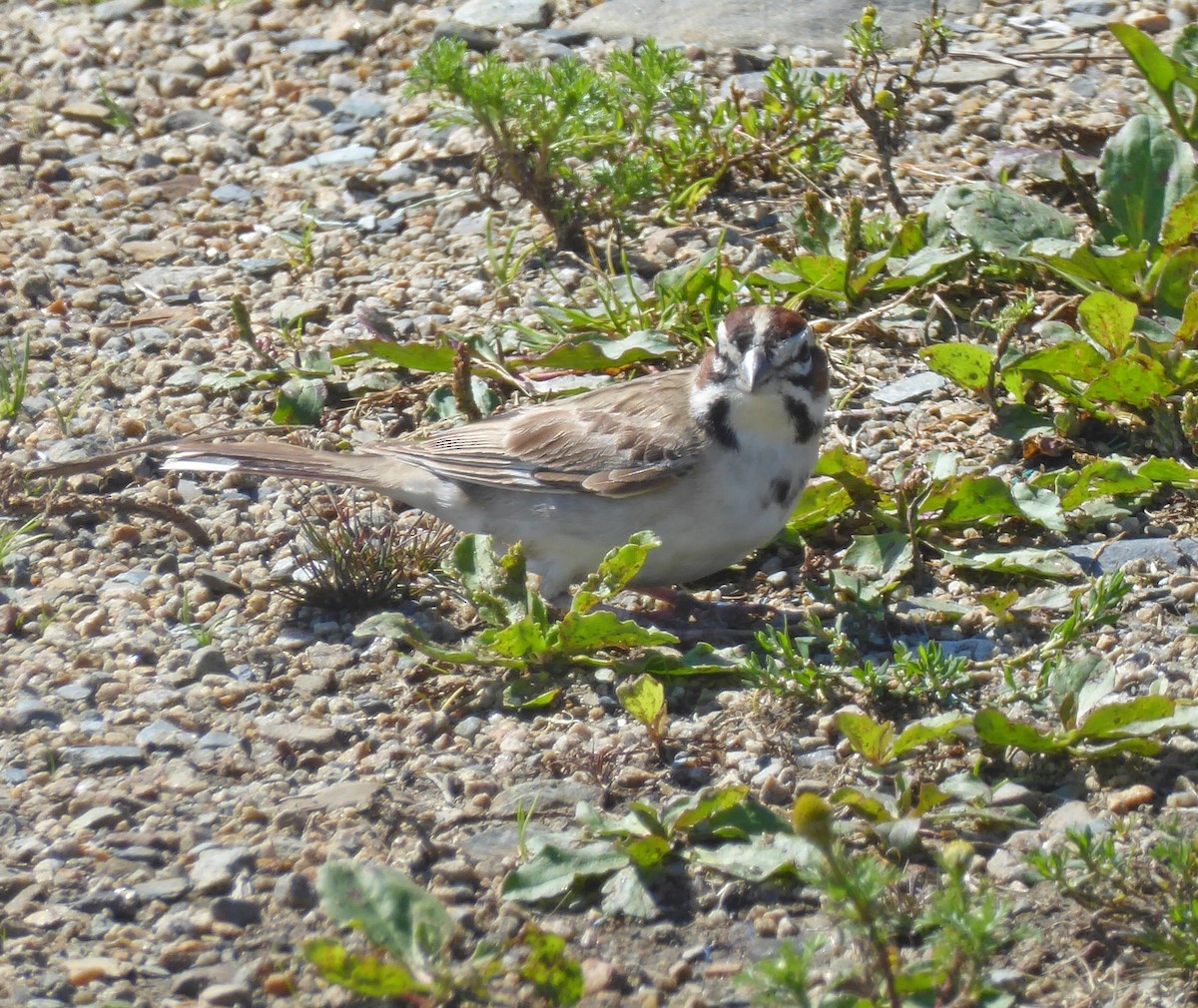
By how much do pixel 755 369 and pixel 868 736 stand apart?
136 centimetres

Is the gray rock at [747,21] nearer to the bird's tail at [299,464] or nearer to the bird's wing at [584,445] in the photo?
the bird's wing at [584,445]

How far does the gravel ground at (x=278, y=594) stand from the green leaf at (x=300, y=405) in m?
0.13

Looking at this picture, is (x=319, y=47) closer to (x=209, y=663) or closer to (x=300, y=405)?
(x=300, y=405)

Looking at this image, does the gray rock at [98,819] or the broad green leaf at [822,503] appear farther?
the broad green leaf at [822,503]

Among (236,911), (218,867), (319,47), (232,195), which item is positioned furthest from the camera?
(319,47)

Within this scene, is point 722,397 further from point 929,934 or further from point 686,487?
point 929,934

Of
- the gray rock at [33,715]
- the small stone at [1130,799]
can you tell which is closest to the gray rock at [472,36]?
the gray rock at [33,715]

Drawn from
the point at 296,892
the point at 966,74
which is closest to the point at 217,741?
the point at 296,892

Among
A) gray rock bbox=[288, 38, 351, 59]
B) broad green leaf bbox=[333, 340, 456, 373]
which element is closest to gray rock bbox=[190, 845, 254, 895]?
broad green leaf bbox=[333, 340, 456, 373]

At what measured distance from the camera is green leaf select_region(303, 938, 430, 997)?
309 centimetres

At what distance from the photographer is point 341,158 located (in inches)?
310

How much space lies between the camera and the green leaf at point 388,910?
130 inches

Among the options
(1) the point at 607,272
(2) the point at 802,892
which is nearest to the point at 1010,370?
(1) the point at 607,272

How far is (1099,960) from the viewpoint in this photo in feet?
10.8
